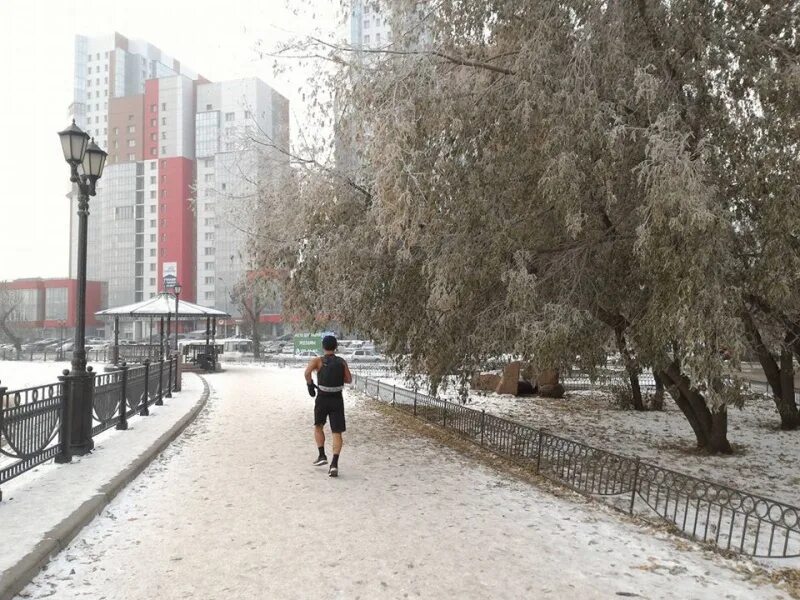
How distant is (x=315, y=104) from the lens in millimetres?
9383

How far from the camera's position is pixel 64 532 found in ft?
16.0

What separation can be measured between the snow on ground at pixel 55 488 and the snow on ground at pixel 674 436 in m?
7.85

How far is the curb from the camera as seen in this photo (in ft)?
13.0

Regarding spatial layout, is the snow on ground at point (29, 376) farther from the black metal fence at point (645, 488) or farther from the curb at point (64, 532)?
the black metal fence at point (645, 488)

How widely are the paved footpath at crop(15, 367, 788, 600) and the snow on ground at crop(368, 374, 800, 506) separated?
3.64m

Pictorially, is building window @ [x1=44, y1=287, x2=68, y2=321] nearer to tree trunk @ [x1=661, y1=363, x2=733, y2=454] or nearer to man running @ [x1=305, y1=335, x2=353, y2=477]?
man running @ [x1=305, y1=335, x2=353, y2=477]

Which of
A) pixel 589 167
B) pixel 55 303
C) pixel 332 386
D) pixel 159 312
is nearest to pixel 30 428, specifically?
pixel 332 386

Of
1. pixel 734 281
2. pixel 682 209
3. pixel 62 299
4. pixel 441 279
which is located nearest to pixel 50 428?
pixel 441 279

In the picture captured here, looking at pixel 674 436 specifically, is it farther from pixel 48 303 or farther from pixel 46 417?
pixel 48 303

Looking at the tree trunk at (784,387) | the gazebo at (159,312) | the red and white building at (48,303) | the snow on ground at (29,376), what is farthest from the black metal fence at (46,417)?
the red and white building at (48,303)

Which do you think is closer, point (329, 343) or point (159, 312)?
point (329, 343)

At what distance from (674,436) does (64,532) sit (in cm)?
1121

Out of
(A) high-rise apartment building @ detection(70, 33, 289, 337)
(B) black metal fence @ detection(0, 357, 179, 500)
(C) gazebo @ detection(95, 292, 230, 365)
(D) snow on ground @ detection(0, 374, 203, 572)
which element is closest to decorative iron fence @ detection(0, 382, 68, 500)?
(B) black metal fence @ detection(0, 357, 179, 500)

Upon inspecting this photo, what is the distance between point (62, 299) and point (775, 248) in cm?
9566
